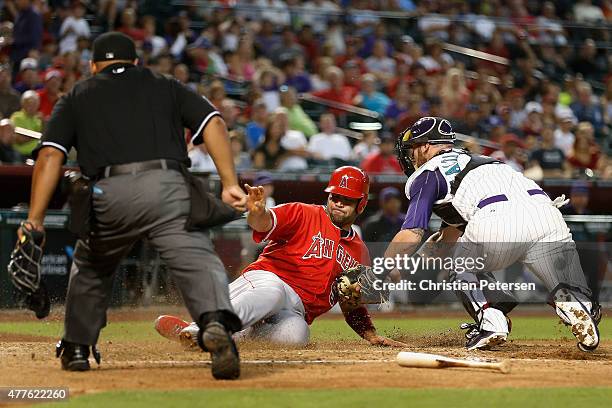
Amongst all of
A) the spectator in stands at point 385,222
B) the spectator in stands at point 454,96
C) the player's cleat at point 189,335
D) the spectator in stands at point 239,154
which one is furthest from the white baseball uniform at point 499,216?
the spectator in stands at point 454,96

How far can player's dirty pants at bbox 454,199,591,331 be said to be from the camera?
767cm

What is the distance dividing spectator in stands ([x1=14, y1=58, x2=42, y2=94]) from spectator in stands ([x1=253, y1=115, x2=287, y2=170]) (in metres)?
3.18

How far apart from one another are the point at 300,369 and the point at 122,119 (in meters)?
1.84

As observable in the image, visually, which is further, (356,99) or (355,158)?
(356,99)

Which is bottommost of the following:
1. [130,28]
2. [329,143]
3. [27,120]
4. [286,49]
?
[329,143]

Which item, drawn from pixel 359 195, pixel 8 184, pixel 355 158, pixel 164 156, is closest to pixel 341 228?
pixel 359 195

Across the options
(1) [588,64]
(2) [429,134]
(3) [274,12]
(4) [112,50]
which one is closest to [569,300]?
(2) [429,134]

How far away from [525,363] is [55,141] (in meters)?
3.31

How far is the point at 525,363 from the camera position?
23.0 ft

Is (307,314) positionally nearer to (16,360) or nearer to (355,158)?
(16,360)

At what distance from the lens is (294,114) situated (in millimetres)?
16188

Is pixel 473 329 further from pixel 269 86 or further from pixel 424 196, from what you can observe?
pixel 269 86

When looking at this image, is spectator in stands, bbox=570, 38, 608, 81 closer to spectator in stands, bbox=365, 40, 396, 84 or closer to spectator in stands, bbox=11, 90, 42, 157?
spectator in stands, bbox=365, 40, 396, 84

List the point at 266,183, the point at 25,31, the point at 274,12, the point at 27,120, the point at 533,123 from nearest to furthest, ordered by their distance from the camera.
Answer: the point at 266,183 → the point at 27,120 → the point at 25,31 → the point at 533,123 → the point at 274,12
